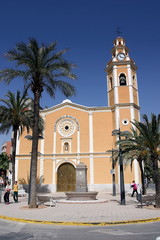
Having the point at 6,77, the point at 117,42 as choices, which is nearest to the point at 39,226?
the point at 6,77

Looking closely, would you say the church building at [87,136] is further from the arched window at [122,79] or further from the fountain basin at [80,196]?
the fountain basin at [80,196]

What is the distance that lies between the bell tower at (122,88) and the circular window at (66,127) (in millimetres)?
5539

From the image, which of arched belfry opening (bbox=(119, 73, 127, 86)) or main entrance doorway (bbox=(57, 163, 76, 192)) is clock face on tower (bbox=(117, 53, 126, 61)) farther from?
main entrance doorway (bbox=(57, 163, 76, 192))

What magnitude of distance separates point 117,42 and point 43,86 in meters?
21.5

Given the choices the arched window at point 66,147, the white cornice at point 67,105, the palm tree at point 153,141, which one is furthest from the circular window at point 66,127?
the palm tree at point 153,141

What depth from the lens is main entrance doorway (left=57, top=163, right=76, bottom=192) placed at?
26.5 metres

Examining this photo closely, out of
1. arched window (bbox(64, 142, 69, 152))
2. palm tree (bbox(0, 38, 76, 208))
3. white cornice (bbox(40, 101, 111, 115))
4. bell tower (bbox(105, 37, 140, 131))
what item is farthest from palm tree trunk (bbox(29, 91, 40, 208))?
white cornice (bbox(40, 101, 111, 115))

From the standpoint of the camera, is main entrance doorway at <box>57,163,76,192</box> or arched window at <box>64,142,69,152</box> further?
arched window at <box>64,142,69,152</box>

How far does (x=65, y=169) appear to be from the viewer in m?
27.5

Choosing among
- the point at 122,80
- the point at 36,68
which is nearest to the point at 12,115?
the point at 36,68

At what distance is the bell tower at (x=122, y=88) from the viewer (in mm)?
26969

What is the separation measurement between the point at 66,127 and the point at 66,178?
21.6 feet

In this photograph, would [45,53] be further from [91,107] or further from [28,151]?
[28,151]

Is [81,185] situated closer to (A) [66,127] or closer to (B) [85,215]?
(B) [85,215]
